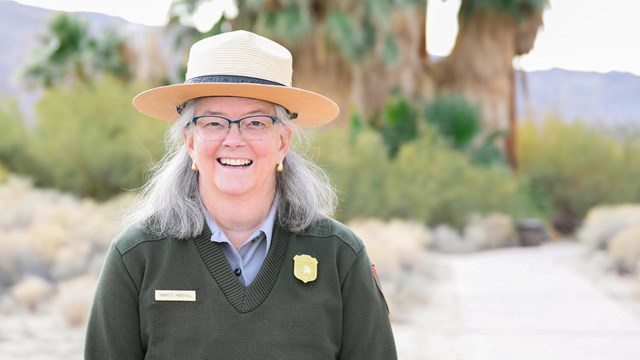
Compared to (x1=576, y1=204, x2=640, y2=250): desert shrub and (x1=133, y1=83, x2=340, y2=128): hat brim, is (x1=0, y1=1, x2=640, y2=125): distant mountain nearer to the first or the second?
(x1=576, y1=204, x2=640, y2=250): desert shrub

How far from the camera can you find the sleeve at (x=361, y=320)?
100.0 inches

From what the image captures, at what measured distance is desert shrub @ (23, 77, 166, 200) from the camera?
50.2 feet

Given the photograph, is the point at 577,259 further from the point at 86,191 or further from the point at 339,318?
the point at 339,318

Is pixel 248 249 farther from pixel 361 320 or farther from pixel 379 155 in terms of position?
pixel 379 155

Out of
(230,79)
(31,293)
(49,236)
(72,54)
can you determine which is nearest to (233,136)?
(230,79)

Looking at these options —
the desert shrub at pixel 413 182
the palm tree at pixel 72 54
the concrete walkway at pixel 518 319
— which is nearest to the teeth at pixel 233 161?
the concrete walkway at pixel 518 319

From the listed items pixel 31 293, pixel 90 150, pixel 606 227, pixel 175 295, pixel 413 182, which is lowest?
pixel 606 227

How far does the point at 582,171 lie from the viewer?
22.3 metres

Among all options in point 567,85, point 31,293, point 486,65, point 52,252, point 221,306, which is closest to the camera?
point 221,306

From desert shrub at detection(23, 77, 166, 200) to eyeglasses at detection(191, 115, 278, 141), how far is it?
491 inches

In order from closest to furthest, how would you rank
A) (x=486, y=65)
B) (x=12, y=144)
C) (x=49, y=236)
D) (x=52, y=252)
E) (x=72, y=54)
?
(x=52, y=252) < (x=49, y=236) < (x=12, y=144) < (x=486, y=65) < (x=72, y=54)

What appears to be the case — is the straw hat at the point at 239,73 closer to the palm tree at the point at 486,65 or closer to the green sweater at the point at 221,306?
the green sweater at the point at 221,306

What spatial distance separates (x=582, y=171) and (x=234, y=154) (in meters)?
21.0

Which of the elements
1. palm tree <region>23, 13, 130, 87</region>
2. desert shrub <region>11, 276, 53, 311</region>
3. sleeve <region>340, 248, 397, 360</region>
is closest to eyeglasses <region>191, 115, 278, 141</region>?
sleeve <region>340, 248, 397, 360</region>
